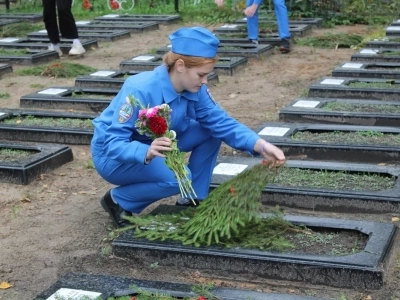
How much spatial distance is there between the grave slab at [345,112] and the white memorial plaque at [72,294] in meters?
3.21

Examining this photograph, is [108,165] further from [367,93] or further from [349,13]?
[349,13]

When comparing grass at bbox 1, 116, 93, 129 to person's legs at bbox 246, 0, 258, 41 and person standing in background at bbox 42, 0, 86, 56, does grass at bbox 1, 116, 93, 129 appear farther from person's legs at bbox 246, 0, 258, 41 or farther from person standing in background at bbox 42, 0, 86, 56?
person's legs at bbox 246, 0, 258, 41

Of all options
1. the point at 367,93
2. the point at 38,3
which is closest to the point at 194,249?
the point at 367,93

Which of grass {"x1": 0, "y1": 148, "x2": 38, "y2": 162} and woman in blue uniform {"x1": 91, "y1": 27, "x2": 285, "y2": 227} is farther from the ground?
woman in blue uniform {"x1": 91, "y1": 27, "x2": 285, "y2": 227}

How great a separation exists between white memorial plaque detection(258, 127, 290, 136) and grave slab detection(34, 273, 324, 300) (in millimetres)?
2412

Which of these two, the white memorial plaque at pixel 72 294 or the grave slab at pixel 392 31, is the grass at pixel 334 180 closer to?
the white memorial plaque at pixel 72 294

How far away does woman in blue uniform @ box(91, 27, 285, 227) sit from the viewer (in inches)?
141

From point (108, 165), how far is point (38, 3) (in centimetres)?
1174

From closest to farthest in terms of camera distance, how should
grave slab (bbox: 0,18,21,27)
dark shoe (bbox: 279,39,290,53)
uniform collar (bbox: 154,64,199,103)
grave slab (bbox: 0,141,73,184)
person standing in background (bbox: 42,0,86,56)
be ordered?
1. uniform collar (bbox: 154,64,199,103)
2. grave slab (bbox: 0,141,73,184)
3. person standing in background (bbox: 42,0,86,56)
4. dark shoe (bbox: 279,39,290,53)
5. grave slab (bbox: 0,18,21,27)

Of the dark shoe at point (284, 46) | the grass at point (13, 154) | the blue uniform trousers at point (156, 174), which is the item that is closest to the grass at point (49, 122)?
the grass at point (13, 154)

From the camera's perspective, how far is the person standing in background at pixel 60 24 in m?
9.16

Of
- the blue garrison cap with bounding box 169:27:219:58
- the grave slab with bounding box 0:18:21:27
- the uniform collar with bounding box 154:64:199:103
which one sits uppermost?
the blue garrison cap with bounding box 169:27:219:58

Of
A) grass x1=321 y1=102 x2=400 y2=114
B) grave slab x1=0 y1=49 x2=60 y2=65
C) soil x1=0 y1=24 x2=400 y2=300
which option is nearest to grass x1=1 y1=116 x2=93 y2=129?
soil x1=0 y1=24 x2=400 y2=300

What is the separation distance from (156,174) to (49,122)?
2.57 meters
